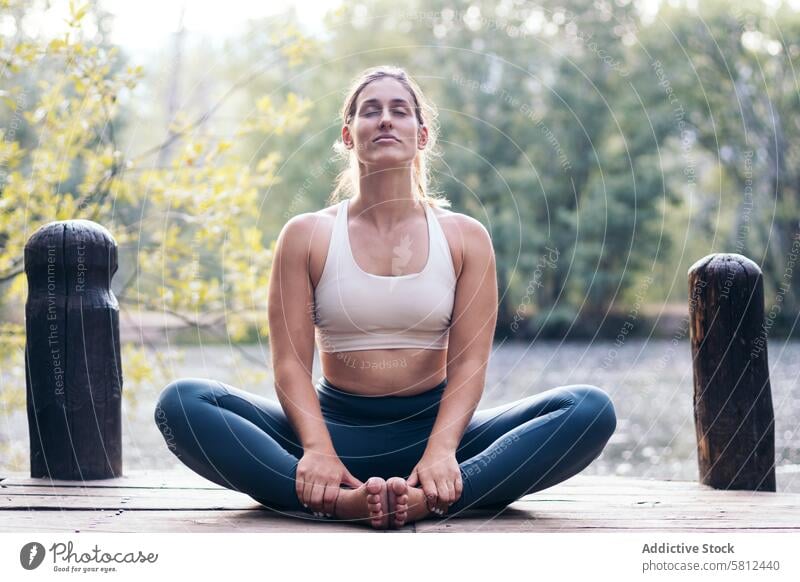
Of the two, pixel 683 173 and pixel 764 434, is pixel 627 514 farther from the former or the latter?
pixel 683 173

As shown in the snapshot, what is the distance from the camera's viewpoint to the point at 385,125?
111 inches

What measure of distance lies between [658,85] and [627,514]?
1609 centimetres

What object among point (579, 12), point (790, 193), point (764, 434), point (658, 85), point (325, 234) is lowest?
point (764, 434)

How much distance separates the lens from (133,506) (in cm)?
288

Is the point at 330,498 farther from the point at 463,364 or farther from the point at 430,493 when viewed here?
the point at 463,364

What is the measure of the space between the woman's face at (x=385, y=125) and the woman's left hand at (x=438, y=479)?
892mm

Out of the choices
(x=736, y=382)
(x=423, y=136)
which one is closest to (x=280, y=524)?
(x=423, y=136)

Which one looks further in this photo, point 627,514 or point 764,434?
point 764,434

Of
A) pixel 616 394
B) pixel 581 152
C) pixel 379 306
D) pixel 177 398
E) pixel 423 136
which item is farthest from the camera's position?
pixel 581 152

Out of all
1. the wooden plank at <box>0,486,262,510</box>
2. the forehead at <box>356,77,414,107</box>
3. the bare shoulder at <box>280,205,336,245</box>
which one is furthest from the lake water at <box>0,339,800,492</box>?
the forehead at <box>356,77,414,107</box>

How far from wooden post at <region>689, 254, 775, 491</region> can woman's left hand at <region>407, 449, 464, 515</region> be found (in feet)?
3.54

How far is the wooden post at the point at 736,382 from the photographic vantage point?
10.6ft
